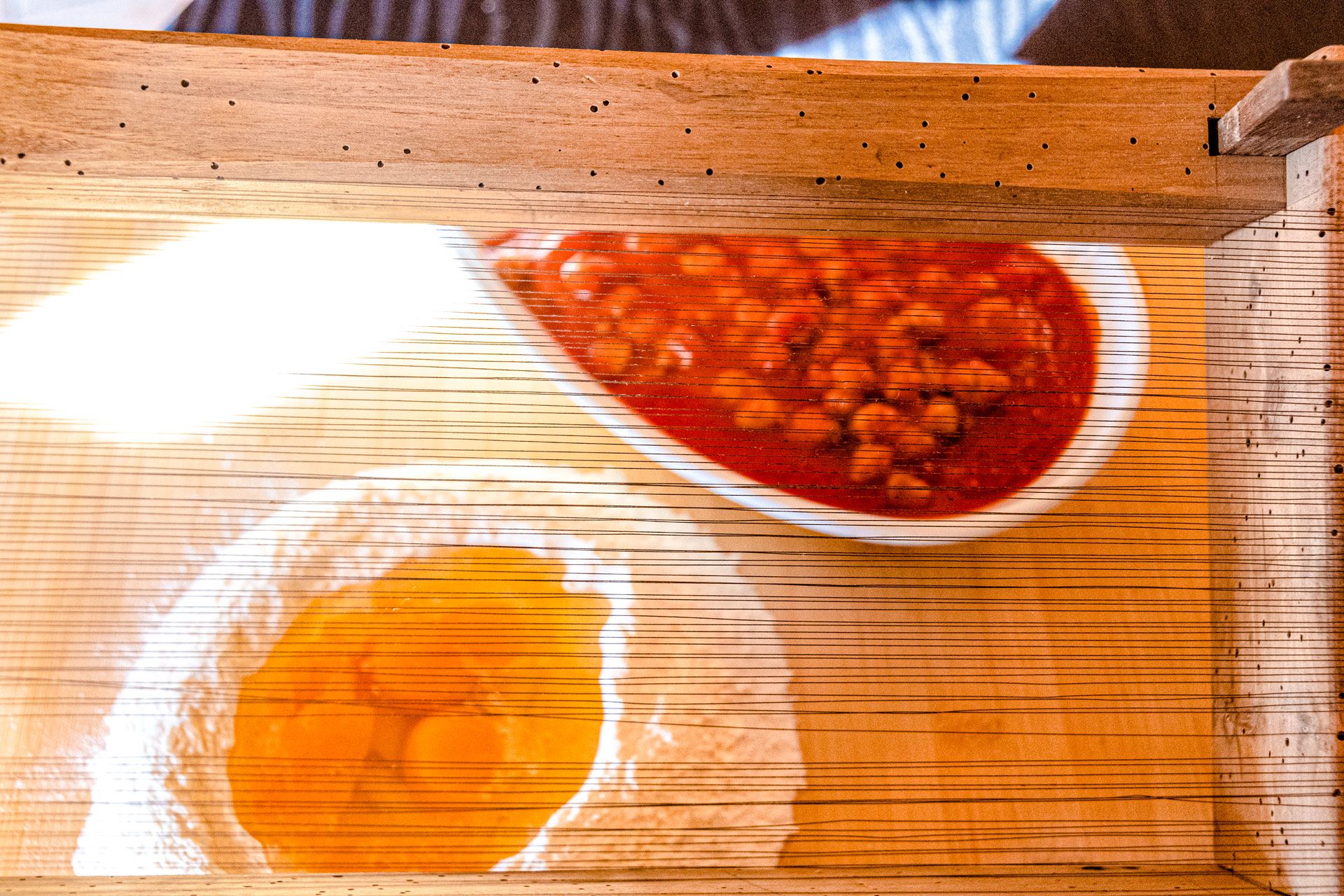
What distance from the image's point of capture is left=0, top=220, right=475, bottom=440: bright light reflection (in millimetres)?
531

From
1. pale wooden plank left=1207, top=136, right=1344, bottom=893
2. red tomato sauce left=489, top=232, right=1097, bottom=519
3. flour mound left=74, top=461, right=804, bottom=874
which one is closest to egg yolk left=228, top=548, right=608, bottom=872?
flour mound left=74, top=461, right=804, bottom=874

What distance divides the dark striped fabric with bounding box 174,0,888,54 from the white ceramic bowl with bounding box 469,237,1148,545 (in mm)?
454

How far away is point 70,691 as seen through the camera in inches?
20.1

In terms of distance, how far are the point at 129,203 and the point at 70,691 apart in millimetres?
302

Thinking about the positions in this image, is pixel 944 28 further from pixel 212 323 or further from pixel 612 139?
pixel 212 323

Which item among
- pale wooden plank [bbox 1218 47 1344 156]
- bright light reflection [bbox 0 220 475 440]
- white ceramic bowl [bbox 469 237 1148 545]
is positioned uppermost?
pale wooden plank [bbox 1218 47 1344 156]

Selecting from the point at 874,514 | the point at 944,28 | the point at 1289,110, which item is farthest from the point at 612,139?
the point at 944,28

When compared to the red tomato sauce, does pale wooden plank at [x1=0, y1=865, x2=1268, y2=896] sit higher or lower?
lower

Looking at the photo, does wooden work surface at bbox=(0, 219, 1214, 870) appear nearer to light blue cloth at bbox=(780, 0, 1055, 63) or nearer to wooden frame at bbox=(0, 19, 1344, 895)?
wooden frame at bbox=(0, 19, 1344, 895)

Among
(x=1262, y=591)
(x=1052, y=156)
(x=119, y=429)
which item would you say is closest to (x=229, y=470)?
(x=119, y=429)

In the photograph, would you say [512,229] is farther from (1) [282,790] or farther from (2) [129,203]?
(1) [282,790]

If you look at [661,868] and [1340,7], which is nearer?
[661,868]

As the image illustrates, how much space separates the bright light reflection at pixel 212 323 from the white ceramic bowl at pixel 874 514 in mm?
66

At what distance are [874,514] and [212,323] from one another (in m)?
0.44
